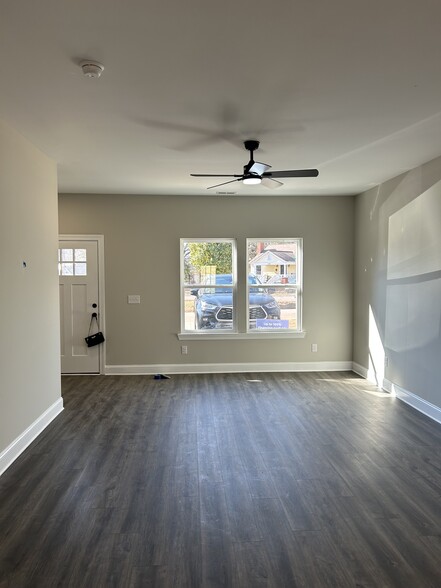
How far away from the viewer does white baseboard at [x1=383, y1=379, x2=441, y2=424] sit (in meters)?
4.28

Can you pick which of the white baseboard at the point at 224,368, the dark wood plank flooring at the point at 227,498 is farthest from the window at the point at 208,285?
the dark wood plank flooring at the point at 227,498

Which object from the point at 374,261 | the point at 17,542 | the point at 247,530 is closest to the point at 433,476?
the point at 247,530

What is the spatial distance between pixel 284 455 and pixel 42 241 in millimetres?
3022

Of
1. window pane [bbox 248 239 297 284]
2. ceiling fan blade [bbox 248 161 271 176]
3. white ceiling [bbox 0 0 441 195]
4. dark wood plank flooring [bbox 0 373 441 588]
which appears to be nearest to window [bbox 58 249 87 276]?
white ceiling [bbox 0 0 441 195]

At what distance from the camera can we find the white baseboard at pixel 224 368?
625 cm

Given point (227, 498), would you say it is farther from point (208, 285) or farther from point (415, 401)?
point (208, 285)

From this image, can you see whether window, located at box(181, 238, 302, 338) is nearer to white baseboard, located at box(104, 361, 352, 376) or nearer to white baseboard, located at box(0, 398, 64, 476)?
white baseboard, located at box(104, 361, 352, 376)

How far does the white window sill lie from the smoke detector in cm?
431

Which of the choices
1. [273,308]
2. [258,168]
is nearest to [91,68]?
[258,168]

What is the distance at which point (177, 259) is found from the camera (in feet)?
20.6

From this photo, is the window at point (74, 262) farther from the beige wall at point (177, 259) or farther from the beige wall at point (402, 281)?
the beige wall at point (402, 281)

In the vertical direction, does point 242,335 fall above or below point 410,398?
above

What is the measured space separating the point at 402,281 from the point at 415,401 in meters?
1.40

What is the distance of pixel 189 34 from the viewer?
204cm
